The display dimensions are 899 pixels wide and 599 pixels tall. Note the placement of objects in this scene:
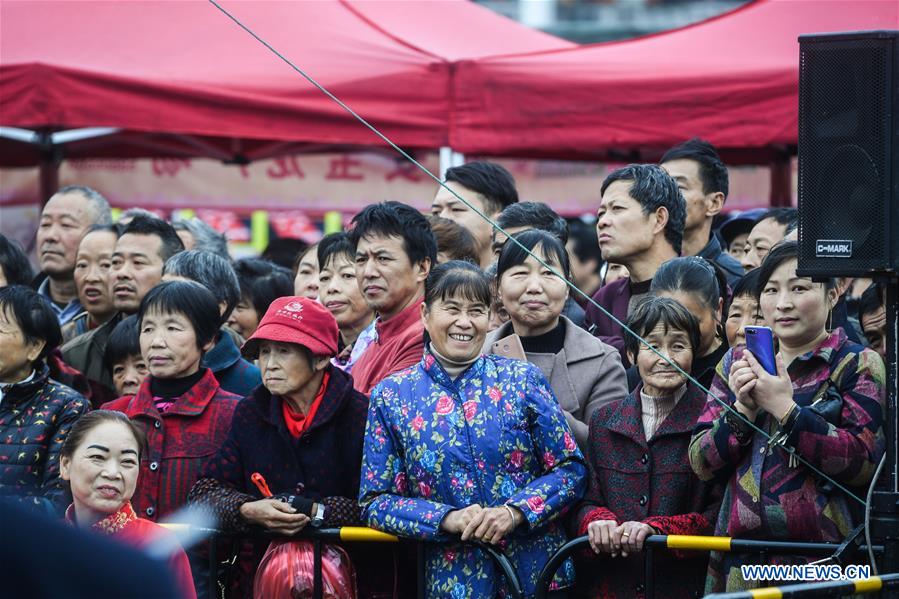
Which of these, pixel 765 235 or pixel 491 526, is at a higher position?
pixel 765 235

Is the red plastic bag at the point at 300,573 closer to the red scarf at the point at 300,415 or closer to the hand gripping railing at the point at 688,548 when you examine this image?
the red scarf at the point at 300,415

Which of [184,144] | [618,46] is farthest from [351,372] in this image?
[184,144]

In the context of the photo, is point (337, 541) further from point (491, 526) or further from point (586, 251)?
point (586, 251)

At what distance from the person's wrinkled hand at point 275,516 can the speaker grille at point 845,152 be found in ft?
5.53

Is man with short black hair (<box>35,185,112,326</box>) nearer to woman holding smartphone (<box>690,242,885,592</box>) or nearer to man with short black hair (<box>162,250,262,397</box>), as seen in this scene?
man with short black hair (<box>162,250,262,397</box>)

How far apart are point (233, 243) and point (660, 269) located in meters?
7.46

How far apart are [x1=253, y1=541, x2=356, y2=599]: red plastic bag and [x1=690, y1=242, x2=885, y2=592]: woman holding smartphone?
Answer: 109cm

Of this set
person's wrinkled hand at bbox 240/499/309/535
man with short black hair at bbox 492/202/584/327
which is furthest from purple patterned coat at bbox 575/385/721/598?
man with short black hair at bbox 492/202/584/327

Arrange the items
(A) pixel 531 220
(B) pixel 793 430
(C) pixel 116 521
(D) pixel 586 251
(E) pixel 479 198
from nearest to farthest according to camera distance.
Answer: (B) pixel 793 430 < (C) pixel 116 521 < (A) pixel 531 220 < (E) pixel 479 198 < (D) pixel 586 251

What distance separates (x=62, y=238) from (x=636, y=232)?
117 inches

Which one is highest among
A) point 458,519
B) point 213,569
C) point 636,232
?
point 636,232

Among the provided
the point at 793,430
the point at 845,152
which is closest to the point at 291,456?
the point at 793,430

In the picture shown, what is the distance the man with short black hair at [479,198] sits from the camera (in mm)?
6152

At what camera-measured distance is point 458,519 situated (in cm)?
400
